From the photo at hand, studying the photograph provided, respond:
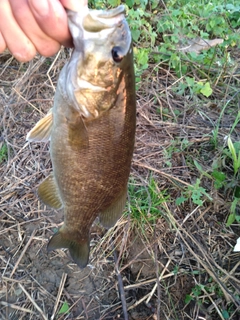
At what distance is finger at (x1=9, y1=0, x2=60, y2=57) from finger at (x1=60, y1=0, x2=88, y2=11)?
0.12m

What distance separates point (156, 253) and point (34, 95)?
1728 mm

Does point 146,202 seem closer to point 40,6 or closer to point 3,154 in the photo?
point 3,154

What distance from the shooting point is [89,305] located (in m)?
2.46

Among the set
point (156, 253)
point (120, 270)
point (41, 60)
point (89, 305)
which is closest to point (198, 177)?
point (156, 253)

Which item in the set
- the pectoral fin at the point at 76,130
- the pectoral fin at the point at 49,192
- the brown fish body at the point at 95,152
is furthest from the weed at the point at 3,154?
the pectoral fin at the point at 76,130

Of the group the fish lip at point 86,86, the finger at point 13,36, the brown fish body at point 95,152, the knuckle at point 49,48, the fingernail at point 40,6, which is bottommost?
the brown fish body at point 95,152

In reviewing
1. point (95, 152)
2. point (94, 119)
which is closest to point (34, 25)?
point (94, 119)

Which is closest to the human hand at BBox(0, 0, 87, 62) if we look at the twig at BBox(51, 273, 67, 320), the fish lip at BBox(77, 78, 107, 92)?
the fish lip at BBox(77, 78, 107, 92)

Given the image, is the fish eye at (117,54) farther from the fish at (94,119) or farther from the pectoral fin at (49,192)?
the pectoral fin at (49,192)

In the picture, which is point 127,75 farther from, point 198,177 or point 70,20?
point 198,177

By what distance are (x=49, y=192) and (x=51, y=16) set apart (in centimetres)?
85

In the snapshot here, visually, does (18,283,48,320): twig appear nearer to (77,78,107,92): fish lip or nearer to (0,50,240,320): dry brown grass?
(0,50,240,320): dry brown grass

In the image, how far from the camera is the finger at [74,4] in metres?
1.30

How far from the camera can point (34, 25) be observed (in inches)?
53.5
